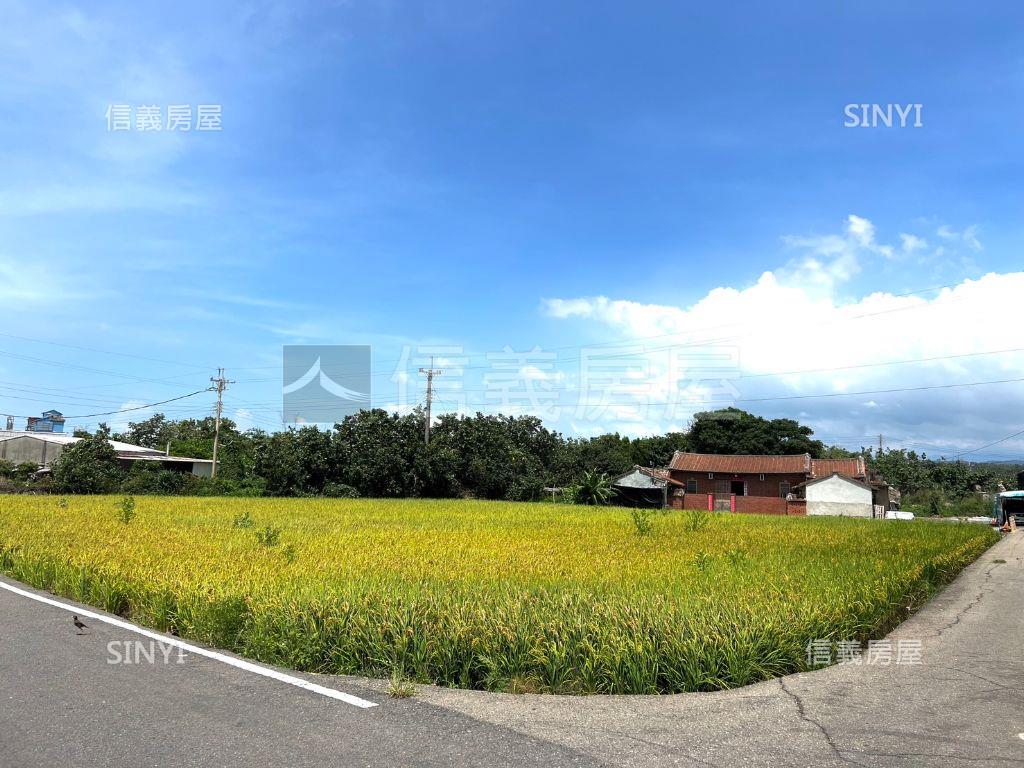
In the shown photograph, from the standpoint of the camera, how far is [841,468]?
1949 inches

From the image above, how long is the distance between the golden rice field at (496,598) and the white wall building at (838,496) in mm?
29627

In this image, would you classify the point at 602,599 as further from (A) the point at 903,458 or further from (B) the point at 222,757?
(A) the point at 903,458

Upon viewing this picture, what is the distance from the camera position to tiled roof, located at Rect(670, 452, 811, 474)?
156ft

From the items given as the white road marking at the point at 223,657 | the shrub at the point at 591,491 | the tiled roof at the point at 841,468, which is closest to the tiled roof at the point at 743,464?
the tiled roof at the point at 841,468

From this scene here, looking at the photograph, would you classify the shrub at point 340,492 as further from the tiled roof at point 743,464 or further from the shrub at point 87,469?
the tiled roof at point 743,464

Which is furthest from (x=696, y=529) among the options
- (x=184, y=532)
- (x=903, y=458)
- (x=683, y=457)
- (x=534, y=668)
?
(x=903, y=458)

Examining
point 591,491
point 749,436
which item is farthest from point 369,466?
point 749,436

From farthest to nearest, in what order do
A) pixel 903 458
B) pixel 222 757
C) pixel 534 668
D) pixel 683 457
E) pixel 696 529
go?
1. pixel 903 458
2. pixel 683 457
3. pixel 696 529
4. pixel 534 668
5. pixel 222 757

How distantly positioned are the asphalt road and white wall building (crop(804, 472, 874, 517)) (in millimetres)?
40454

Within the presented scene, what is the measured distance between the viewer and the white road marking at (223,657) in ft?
17.7

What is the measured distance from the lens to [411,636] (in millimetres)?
6125

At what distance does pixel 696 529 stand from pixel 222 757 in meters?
18.1

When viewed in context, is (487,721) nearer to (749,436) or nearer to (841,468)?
(841,468)

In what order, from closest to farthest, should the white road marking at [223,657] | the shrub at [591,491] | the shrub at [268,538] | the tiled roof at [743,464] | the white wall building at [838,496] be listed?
1. the white road marking at [223,657]
2. the shrub at [268,538]
3. the white wall building at [838,496]
4. the shrub at [591,491]
5. the tiled roof at [743,464]
